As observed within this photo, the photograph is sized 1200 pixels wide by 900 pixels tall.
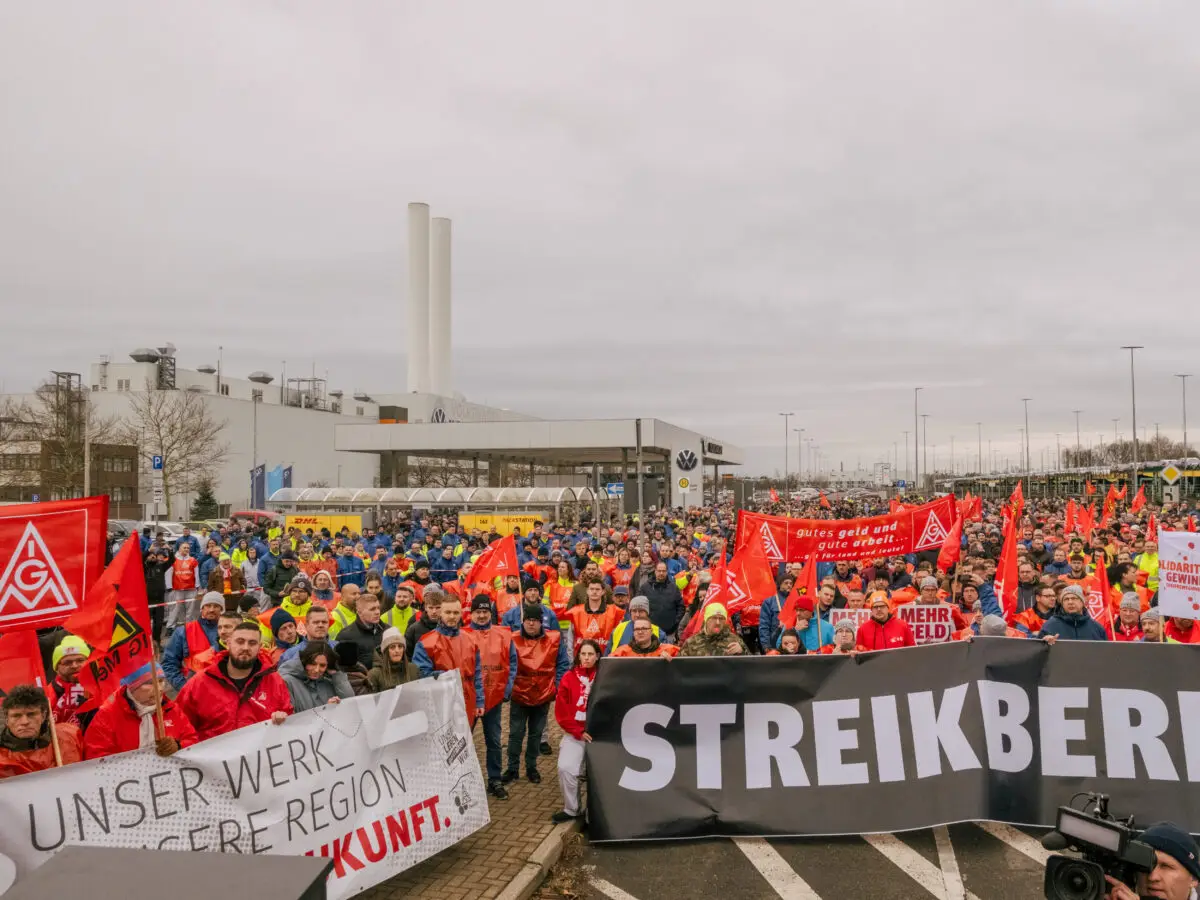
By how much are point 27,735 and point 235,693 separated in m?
1.21

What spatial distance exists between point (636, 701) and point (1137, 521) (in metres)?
23.1

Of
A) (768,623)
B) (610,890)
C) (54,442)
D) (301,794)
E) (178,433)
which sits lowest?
(610,890)

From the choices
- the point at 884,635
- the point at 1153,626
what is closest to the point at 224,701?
the point at 884,635

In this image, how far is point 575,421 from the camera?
4828 centimetres

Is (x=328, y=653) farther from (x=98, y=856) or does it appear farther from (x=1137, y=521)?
(x=1137, y=521)

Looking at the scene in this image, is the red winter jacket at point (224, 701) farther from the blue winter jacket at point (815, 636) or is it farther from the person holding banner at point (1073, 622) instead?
the person holding banner at point (1073, 622)

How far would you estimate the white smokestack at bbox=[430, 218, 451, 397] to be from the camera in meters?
76.6

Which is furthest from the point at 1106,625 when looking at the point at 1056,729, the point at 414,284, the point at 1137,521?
the point at 414,284

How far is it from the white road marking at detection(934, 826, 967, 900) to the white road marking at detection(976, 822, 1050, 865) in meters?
0.32

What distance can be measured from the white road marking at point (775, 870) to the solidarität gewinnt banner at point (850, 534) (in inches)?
205

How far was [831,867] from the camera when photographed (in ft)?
19.2

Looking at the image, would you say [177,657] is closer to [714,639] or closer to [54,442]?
[714,639]

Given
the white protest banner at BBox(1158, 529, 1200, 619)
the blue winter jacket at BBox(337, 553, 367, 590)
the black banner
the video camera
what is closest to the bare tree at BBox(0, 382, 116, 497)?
the blue winter jacket at BBox(337, 553, 367, 590)

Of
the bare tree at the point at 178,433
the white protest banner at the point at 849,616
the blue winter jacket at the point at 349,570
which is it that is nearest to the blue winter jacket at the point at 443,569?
the blue winter jacket at the point at 349,570
